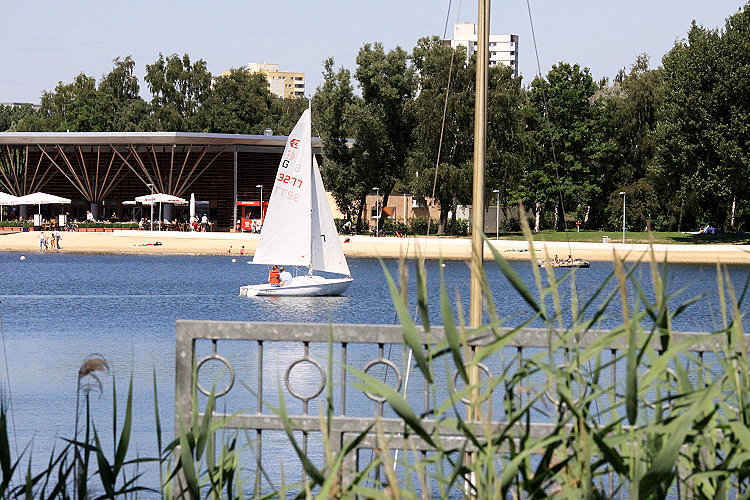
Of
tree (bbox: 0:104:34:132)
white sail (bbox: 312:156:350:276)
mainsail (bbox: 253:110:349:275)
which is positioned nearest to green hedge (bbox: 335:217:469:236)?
white sail (bbox: 312:156:350:276)

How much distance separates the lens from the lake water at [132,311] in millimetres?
18859

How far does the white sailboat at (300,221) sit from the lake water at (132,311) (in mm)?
1620

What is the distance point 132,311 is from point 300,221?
6.98 metres

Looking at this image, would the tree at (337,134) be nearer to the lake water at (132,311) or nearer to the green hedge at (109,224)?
the lake water at (132,311)

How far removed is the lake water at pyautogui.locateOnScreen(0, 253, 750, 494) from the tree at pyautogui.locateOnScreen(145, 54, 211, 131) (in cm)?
3669

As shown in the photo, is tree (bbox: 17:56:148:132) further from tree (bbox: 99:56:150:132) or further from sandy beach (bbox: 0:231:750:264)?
sandy beach (bbox: 0:231:750:264)

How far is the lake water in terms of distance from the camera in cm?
1886

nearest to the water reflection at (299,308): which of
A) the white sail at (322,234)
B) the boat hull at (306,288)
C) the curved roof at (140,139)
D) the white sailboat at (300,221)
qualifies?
the boat hull at (306,288)

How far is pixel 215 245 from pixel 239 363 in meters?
51.1

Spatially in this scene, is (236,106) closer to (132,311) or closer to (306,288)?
(132,311)

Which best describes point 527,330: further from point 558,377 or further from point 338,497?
point 338,497

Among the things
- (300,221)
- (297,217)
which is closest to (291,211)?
(297,217)

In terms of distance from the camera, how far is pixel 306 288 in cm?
4006

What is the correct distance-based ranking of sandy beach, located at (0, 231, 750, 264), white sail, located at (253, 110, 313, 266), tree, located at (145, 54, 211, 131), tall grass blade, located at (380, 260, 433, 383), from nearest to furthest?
tall grass blade, located at (380, 260, 433, 383) → white sail, located at (253, 110, 313, 266) → sandy beach, located at (0, 231, 750, 264) → tree, located at (145, 54, 211, 131)
